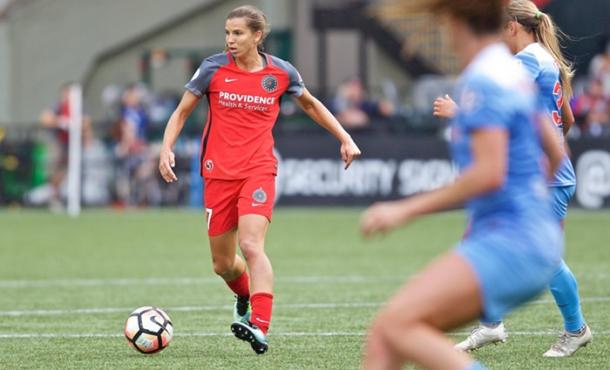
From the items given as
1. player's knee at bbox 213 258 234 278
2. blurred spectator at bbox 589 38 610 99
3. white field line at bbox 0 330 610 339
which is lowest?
white field line at bbox 0 330 610 339

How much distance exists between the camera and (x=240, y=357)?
26.4 ft

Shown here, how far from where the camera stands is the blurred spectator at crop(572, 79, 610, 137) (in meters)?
22.6

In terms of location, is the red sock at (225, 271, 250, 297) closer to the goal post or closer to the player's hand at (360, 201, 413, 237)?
the player's hand at (360, 201, 413, 237)

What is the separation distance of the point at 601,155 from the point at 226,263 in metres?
14.2

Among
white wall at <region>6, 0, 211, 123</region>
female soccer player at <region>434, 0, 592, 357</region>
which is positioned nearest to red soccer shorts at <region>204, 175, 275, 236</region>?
female soccer player at <region>434, 0, 592, 357</region>

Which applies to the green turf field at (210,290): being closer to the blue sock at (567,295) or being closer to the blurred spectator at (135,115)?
the blue sock at (567,295)

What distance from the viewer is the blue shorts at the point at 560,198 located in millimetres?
7918

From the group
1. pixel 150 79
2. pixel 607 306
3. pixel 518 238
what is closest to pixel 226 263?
pixel 607 306

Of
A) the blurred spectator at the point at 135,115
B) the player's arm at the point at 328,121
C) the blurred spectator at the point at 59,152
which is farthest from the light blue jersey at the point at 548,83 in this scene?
the blurred spectator at the point at 59,152

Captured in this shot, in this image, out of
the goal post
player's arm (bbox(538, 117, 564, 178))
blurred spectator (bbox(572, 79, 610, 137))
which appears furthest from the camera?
the goal post

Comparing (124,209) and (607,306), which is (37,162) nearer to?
(124,209)

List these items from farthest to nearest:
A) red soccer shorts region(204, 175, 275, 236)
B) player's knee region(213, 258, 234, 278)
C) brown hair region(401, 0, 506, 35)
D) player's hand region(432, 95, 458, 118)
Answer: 1. player's knee region(213, 258, 234, 278)
2. red soccer shorts region(204, 175, 275, 236)
3. player's hand region(432, 95, 458, 118)
4. brown hair region(401, 0, 506, 35)

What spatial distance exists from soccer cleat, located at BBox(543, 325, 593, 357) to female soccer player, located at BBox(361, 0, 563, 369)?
10.6ft

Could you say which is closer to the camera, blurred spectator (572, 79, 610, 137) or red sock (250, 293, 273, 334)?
red sock (250, 293, 273, 334)
